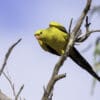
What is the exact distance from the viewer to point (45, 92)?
2037mm

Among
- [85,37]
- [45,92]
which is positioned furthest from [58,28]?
[45,92]

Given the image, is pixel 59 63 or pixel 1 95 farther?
pixel 59 63

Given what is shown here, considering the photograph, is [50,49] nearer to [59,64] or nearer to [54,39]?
[54,39]

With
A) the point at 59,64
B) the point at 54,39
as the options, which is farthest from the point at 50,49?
the point at 59,64

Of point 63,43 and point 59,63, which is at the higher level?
point 59,63

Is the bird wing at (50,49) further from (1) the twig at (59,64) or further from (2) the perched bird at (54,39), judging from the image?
(1) the twig at (59,64)

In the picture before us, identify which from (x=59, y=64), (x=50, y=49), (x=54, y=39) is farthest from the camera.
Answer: (x=50, y=49)

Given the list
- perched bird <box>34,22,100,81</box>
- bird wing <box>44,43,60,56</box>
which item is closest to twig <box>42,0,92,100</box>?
perched bird <box>34,22,100,81</box>

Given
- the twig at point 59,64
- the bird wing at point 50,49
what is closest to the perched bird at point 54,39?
the bird wing at point 50,49

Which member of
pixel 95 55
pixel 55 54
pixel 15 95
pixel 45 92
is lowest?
pixel 55 54

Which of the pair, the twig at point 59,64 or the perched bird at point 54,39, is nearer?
the twig at point 59,64

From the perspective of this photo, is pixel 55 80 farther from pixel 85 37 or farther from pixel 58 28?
pixel 58 28

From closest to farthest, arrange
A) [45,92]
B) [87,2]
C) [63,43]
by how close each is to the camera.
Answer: [45,92]
[87,2]
[63,43]

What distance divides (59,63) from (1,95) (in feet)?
1.55
